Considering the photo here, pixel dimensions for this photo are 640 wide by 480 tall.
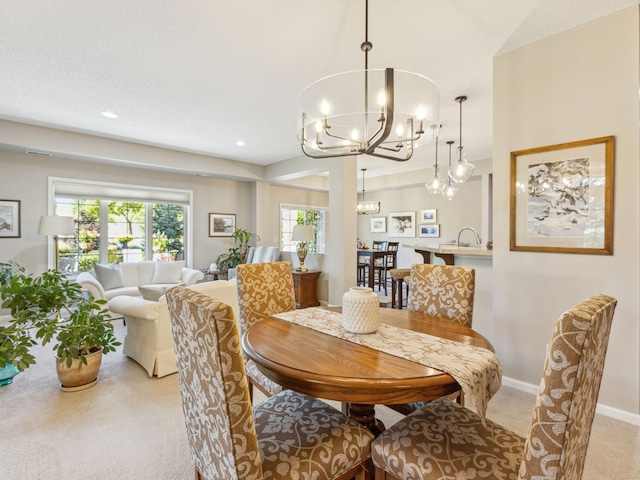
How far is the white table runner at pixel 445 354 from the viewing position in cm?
115

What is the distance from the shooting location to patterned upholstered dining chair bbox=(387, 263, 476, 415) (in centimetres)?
204

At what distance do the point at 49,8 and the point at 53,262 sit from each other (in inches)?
158

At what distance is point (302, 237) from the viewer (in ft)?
17.8

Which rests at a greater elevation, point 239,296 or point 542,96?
point 542,96

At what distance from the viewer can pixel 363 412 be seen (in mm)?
1639

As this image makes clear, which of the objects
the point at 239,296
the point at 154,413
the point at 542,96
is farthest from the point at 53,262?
the point at 542,96

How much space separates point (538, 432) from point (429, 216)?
6.95 m

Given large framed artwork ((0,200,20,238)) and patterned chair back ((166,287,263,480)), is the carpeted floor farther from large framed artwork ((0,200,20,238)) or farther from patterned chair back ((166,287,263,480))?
large framed artwork ((0,200,20,238))

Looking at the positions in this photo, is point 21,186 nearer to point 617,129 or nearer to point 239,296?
point 239,296

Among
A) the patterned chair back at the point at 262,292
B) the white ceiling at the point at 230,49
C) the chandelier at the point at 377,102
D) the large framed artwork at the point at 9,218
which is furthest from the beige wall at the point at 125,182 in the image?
the chandelier at the point at 377,102

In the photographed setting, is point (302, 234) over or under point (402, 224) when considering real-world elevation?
under

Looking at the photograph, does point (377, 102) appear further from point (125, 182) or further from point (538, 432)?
point (125, 182)

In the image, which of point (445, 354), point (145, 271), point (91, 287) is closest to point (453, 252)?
point (445, 354)

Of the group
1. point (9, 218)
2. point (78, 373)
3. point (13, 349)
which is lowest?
point (78, 373)
